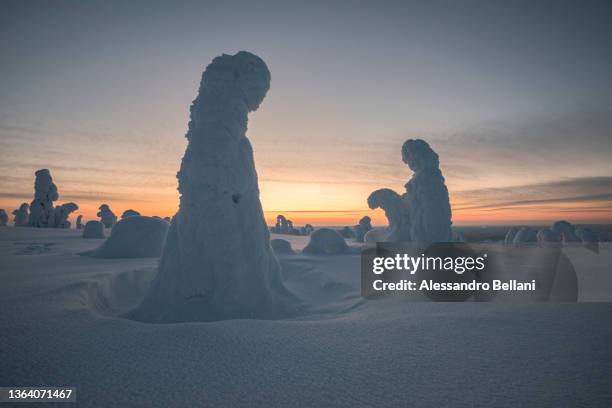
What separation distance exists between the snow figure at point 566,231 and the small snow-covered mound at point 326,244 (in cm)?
3175

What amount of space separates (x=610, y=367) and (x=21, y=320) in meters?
6.88

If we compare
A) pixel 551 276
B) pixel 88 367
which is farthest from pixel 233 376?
pixel 551 276

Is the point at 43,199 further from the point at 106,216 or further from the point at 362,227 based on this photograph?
the point at 362,227

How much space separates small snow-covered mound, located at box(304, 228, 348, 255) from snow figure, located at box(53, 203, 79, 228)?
118 feet

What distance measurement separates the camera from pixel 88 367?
9.25ft

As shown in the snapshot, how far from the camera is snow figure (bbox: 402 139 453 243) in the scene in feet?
48.8

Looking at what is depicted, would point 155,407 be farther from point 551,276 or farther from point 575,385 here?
point 551,276

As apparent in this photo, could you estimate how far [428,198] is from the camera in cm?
1498

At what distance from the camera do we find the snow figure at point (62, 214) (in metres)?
36.6

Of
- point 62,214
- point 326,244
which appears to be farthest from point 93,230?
point 326,244

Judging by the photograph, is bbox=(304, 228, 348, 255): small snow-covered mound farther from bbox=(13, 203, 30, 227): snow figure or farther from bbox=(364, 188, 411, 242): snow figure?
bbox=(13, 203, 30, 227): snow figure

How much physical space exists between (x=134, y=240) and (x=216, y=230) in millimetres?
10218

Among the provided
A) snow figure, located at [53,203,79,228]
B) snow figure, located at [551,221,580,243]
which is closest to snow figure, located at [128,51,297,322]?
snow figure, located at [53,203,79,228]

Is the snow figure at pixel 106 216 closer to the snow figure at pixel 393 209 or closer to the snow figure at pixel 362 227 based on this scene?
the snow figure at pixel 362 227
